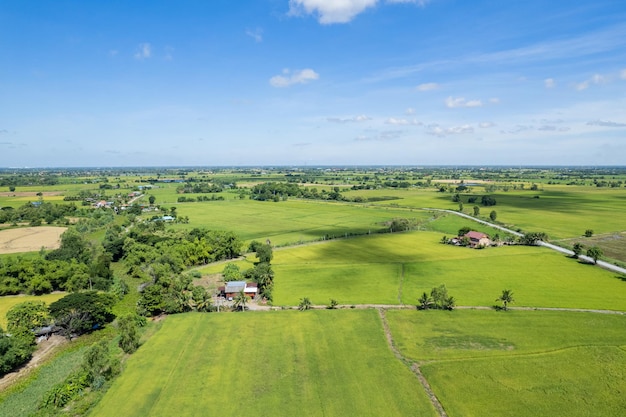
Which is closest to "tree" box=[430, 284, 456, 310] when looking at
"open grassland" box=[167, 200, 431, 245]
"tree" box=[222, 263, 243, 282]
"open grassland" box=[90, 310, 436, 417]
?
"open grassland" box=[90, 310, 436, 417]

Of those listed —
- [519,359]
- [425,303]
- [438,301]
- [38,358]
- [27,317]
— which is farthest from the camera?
[425,303]

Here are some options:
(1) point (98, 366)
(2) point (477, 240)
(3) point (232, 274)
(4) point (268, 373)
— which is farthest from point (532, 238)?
(1) point (98, 366)

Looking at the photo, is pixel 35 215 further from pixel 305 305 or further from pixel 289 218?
pixel 305 305

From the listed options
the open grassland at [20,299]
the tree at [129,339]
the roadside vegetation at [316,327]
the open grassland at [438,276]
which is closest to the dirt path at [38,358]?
the roadside vegetation at [316,327]

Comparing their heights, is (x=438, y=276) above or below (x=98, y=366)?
above

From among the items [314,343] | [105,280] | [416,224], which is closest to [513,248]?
[416,224]

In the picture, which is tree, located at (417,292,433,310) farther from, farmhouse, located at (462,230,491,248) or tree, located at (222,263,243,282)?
farmhouse, located at (462,230,491,248)

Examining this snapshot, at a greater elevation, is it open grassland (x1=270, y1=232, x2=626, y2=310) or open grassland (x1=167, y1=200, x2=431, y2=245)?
open grassland (x1=167, y1=200, x2=431, y2=245)
